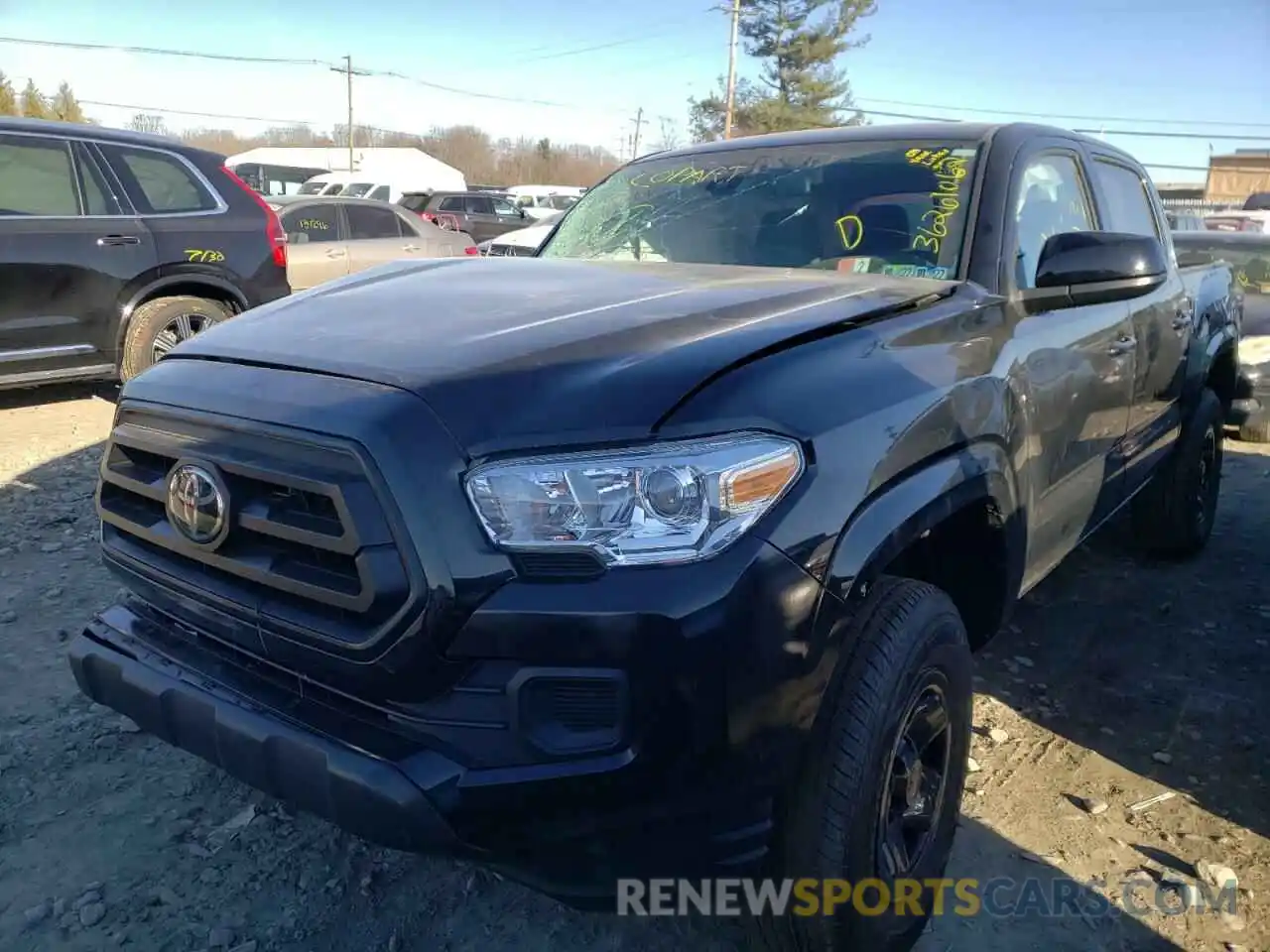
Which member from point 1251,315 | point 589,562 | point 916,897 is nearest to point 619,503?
point 589,562

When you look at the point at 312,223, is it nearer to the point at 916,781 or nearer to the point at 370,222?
the point at 370,222

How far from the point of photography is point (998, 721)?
3.41 m

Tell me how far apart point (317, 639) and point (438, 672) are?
10.3 inches

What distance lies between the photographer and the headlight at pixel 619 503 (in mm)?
1690

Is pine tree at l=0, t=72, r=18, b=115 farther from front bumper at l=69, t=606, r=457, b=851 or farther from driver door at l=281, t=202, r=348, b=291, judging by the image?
front bumper at l=69, t=606, r=457, b=851

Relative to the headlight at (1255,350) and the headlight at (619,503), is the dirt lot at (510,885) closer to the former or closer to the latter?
the headlight at (619,503)

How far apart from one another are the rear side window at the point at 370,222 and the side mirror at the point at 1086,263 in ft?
31.3

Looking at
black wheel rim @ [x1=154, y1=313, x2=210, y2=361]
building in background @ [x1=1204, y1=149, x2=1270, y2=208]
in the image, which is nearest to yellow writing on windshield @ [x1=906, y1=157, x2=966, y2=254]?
black wheel rim @ [x1=154, y1=313, x2=210, y2=361]

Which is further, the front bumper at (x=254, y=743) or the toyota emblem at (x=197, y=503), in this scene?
the toyota emblem at (x=197, y=503)

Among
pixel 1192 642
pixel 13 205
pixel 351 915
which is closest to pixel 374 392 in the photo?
pixel 351 915

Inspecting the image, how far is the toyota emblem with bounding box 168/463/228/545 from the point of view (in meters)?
1.94

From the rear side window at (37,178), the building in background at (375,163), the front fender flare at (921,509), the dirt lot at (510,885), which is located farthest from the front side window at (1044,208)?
the building in background at (375,163)

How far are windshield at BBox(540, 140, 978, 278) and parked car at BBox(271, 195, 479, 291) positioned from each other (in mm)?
7110

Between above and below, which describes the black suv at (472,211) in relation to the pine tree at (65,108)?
below
